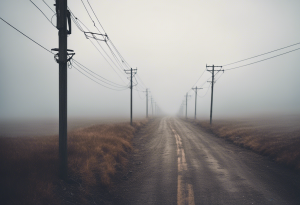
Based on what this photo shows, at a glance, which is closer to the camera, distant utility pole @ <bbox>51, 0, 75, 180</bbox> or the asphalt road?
the asphalt road

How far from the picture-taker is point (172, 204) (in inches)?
189

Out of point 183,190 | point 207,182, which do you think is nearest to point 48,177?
point 183,190

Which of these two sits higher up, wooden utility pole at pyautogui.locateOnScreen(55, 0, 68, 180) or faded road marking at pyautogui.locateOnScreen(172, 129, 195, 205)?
wooden utility pole at pyautogui.locateOnScreen(55, 0, 68, 180)

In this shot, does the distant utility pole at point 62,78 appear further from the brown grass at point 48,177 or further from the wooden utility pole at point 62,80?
the brown grass at point 48,177

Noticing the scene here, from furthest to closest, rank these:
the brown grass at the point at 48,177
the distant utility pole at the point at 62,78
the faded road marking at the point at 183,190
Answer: the distant utility pole at the point at 62,78
the faded road marking at the point at 183,190
the brown grass at the point at 48,177

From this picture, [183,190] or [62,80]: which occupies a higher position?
[62,80]

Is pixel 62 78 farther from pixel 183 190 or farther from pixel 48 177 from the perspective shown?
pixel 183 190

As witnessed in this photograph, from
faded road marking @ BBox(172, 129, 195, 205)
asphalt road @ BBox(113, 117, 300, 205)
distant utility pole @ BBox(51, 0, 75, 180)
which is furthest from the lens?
distant utility pole @ BBox(51, 0, 75, 180)

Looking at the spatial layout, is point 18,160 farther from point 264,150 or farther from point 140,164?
point 264,150

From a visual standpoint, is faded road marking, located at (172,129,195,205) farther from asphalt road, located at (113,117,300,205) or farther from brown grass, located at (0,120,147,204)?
brown grass, located at (0,120,147,204)

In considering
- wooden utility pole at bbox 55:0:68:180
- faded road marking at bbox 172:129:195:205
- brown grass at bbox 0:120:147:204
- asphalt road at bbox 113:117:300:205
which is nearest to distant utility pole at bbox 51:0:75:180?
wooden utility pole at bbox 55:0:68:180

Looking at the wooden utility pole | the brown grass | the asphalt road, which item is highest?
the wooden utility pole

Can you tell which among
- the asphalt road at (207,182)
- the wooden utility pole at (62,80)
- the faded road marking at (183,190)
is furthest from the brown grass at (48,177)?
the faded road marking at (183,190)

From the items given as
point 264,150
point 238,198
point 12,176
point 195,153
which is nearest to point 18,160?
point 12,176
